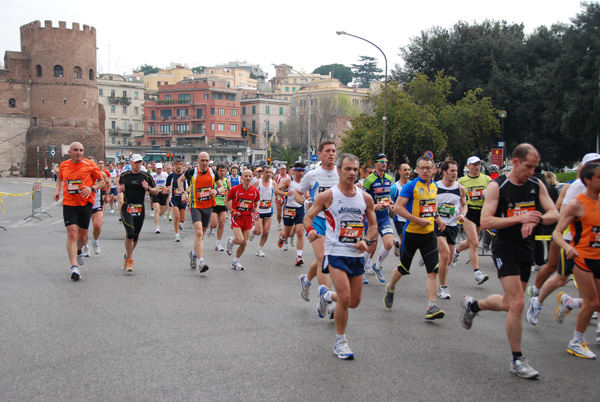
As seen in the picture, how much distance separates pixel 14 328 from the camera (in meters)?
6.69

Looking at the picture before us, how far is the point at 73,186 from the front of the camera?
33.0 ft

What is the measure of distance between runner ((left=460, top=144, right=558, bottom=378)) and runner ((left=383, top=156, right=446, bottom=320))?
1.79 meters

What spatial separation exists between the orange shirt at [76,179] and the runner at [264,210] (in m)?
3.02

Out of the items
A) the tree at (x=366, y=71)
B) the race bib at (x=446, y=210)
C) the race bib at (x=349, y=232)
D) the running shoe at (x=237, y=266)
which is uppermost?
the tree at (x=366, y=71)

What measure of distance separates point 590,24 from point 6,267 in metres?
40.0

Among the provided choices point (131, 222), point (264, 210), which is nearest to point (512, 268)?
point (131, 222)

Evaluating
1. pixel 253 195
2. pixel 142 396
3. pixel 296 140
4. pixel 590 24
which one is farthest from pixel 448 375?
pixel 296 140

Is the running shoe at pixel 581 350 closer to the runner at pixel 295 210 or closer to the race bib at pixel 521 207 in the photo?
the race bib at pixel 521 207

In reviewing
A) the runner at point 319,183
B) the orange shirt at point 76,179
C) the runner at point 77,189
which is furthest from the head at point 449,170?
the orange shirt at point 76,179

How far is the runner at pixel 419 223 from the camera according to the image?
759cm

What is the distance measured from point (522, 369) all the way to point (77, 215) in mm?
7488

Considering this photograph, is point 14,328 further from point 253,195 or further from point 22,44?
point 22,44

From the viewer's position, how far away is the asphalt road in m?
4.90

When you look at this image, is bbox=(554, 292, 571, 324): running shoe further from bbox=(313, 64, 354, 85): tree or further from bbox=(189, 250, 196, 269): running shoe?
bbox=(313, 64, 354, 85): tree
